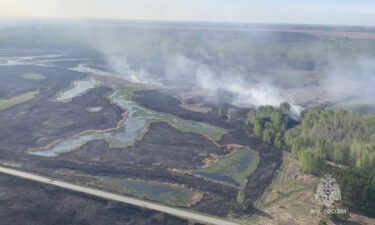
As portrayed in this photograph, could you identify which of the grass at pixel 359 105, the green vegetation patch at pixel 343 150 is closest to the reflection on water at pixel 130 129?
the green vegetation patch at pixel 343 150

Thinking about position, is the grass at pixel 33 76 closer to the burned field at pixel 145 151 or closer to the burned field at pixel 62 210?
the burned field at pixel 145 151

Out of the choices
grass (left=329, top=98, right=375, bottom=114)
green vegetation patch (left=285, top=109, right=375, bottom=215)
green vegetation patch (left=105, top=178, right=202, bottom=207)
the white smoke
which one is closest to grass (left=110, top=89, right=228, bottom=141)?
green vegetation patch (left=285, top=109, right=375, bottom=215)

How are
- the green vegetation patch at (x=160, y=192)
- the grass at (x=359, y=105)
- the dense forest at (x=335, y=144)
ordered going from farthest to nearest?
the grass at (x=359, y=105) < the green vegetation patch at (x=160, y=192) < the dense forest at (x=335, y=144)

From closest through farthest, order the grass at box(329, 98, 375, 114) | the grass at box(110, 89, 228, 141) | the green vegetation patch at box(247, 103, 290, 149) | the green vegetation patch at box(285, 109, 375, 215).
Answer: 1. the green vegetation patch at box(285, 109, 375, 215)
2. the green vegetation patch at box(247, 103, 290, 149)
3. the grass at box(110, 89, 228, 141)
4. the grass at box(329, 98, 375, 114)

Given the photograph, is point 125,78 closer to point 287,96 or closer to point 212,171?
point 287,96

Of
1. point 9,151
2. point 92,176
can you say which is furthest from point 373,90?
point 9,151

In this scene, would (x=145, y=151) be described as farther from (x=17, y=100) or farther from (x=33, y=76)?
(x=33, y=76)

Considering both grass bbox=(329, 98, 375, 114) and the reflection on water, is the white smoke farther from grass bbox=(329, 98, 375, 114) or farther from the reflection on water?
the reflection on water
